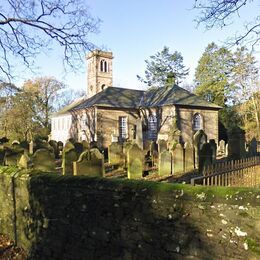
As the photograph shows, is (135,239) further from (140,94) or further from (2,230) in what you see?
(140,94)

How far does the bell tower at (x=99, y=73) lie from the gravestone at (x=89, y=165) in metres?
51.3

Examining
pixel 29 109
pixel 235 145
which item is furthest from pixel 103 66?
pixel 235 145

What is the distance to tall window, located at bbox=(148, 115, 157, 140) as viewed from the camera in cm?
3773

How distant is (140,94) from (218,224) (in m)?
40.3

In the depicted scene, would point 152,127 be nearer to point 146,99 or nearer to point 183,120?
point 183,120

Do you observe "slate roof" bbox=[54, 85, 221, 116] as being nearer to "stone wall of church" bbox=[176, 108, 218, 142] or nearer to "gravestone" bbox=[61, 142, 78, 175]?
"stone wall of church" bbox=[176, 108, 218, 142]

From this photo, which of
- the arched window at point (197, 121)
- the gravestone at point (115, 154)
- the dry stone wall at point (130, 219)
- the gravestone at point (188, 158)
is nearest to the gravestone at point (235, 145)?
the gravestone at point (188, 158)

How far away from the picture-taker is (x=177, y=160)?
46.7ft

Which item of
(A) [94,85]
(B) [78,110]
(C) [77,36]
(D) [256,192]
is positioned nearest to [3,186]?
(D) [256,192]

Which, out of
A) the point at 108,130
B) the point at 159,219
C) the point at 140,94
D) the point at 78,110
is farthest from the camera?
the point at 140,94

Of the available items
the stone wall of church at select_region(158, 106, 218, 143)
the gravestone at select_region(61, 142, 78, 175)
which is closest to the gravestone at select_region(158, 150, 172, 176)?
the gravestone at select_region(61, 142, 78, 175)

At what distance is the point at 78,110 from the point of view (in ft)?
133

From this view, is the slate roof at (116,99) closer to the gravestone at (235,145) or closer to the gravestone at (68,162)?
the gravestone at (235,145)

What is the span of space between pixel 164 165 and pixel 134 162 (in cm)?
173
